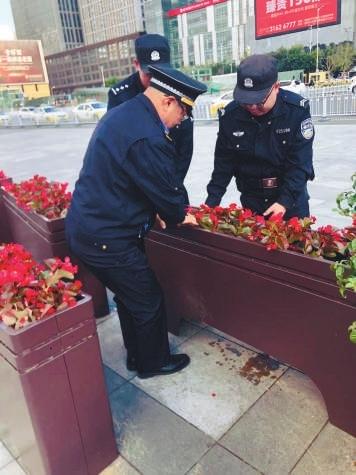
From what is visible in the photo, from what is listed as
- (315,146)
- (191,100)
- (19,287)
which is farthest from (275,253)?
(315,146)

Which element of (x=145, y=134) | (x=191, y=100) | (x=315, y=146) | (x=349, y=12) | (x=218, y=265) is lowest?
(x=315, y=146)

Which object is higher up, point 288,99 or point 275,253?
point 288,99

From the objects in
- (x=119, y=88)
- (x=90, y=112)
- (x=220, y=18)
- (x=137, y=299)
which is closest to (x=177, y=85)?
(x=137, y=299)

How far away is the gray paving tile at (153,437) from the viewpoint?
6.64ft

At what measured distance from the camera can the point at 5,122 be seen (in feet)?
103

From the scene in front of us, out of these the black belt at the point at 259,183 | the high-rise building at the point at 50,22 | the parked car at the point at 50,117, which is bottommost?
the parked car at the point at 50,117

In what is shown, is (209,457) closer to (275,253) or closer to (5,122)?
(275,253)

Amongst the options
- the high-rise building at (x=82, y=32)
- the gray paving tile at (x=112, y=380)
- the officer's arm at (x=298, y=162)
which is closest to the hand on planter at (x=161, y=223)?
the officer's arm at (x=298, y=162)

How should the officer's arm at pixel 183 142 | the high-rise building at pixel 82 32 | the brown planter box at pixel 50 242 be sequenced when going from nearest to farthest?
the officer's arm at pixel 183 142 < the brown planter box at pixel 50 242 < the high-rise building at pixel 82 32

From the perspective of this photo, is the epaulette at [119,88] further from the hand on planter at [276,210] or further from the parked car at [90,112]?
the parked car at [90,112]

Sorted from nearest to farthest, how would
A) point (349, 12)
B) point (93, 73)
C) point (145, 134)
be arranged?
point (145, 134) → point (349, 12) → point (93, 73)

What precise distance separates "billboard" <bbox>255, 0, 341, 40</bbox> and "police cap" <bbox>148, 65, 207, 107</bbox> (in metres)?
19.9

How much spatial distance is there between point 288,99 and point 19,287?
6.29ft

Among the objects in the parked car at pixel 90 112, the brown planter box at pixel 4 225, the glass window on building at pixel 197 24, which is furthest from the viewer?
the glass window on building at pixel 197 24
